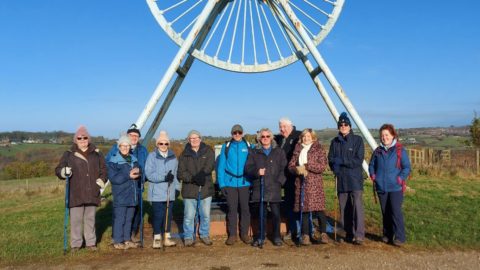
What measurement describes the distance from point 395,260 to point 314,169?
1.59m

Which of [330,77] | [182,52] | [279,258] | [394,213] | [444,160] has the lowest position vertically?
[279,258]

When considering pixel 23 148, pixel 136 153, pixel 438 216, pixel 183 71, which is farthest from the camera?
pixel 23 148

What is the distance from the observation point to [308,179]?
21.2ft

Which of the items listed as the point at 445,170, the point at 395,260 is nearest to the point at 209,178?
the point at 395,260

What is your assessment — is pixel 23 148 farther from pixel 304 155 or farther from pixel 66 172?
pixel 304 155

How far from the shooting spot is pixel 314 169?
638 cm

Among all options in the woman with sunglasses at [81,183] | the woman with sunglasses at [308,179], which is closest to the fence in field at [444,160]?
the woman with sunglasses at [308,179]

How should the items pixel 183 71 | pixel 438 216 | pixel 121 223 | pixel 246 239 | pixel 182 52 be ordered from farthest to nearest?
pixel 183 71 → pixel 182 52 → pixel 438 216 → pixel 246 239 → pixel 121 223

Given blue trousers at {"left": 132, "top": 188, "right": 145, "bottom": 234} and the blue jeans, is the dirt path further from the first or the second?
blue trousers at {"left": 132, "top": 188, "right": 145, "bottom": 234}

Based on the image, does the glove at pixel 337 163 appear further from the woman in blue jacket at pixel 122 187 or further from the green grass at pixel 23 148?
the green grass at pixel 23 148

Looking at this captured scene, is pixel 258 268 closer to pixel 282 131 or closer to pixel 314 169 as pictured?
pixel 314 169

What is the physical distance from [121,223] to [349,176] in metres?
3.32

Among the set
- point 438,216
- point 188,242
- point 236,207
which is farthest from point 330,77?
point 188,242

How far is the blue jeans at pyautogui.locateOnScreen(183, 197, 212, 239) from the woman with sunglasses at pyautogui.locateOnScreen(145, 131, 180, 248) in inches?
9.6
